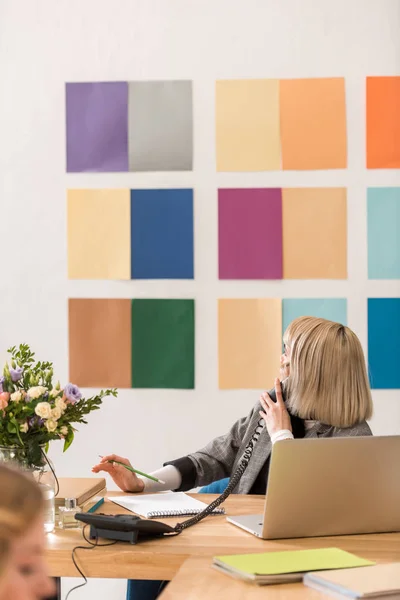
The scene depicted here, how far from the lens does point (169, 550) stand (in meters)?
1.63

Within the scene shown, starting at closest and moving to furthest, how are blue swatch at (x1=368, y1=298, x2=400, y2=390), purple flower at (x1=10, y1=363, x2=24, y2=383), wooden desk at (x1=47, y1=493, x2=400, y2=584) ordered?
wooden desk at (x1=47, y1=493, x2=400, y2=584), purple flower at (x1=10, y1=363, x2=24, y2=383), blue swatch at (x1=368, y1=298, x2=400, y2=390)

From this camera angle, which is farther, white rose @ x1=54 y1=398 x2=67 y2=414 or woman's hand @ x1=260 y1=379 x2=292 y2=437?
woman's hand @ x1=260 y1=379 x2=292 y2=437

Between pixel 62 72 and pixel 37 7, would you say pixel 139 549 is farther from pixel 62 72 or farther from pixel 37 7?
pixel 37 7

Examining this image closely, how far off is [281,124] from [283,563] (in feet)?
6.90

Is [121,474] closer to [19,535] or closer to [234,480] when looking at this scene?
[234,480]

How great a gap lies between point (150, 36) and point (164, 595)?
244cm

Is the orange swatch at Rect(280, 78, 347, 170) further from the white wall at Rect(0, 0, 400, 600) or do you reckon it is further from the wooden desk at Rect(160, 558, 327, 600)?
the wooden desk at Rect(160, 558, 327, 600)

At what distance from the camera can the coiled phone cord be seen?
1.83 meters

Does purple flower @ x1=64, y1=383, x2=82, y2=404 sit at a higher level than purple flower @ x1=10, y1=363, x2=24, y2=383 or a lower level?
lower

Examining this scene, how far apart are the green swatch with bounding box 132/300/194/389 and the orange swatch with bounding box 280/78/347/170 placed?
735 millimetres

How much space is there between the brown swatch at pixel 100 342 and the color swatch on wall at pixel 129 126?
1.87 ft

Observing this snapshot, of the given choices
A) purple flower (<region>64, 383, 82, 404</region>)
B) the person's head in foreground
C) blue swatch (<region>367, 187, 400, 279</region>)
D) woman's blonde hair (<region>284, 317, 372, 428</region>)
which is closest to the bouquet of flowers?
purple flower (<region>64, 383, 82, 404</region>)

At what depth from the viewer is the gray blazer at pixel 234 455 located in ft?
7.34

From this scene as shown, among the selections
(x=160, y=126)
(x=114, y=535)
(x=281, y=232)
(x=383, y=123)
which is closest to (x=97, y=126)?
(x=160, y=126)
